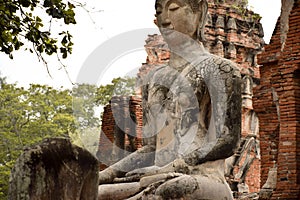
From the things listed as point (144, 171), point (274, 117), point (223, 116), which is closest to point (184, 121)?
point (223, 116)

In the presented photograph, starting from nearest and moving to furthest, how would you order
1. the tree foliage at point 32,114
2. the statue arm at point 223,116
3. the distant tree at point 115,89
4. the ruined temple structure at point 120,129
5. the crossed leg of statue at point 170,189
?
1. the crossed leg of statue at point 170,189
2. the statue arm at point 223,116
3. the ruined temple structure at point 120,129
4. the distant tree at point 115,89
5. the tree foliage at point 32,114

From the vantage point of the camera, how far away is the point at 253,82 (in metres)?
25.0

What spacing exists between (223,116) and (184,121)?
0.37 meters

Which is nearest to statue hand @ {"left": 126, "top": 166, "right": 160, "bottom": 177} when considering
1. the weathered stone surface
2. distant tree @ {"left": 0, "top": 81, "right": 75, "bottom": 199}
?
the weathered stone surface

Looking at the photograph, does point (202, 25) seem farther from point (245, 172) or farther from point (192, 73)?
point (245, 172)

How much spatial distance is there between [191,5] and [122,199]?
5.43 ft

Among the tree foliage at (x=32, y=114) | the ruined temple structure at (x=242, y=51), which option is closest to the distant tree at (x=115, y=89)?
the tree foliage at (x=32, y=114)

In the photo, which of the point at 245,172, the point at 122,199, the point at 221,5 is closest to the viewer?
the point at 122,199

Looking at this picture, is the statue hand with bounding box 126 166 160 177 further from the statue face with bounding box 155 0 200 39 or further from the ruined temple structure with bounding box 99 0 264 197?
the ruined temple structure with bounding box 99 0 264 197

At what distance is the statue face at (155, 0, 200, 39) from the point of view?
6.39 metres

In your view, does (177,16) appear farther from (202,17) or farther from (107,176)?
(107,176)

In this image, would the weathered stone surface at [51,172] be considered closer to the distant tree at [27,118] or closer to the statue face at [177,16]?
the statue face at [177,16]

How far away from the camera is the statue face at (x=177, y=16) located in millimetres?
6387

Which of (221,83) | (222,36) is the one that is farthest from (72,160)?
(222,36)
